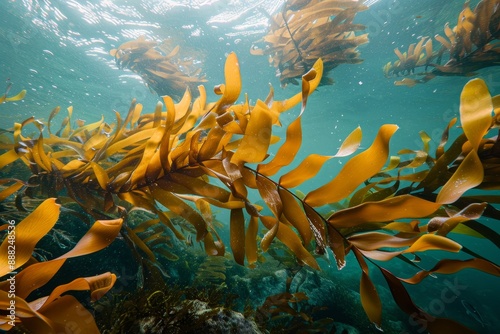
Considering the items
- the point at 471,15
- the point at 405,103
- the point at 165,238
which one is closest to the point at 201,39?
the point at 471,15

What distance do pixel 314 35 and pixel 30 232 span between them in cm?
445

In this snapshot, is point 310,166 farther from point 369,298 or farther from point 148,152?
point 148,152

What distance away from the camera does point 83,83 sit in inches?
591

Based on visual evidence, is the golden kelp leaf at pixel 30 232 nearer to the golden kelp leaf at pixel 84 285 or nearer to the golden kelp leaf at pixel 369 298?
the golden kelp leaf at pixel 84 285

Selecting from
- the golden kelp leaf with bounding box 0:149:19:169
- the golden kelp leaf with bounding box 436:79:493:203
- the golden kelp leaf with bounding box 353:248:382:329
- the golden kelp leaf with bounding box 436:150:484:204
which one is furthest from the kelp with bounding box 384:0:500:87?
the golden kelp leaf with bounding box 0:149:19:169

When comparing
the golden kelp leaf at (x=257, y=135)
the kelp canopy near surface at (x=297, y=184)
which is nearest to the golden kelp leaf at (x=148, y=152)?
the kelp canopy near surface at (x=297, y=184)

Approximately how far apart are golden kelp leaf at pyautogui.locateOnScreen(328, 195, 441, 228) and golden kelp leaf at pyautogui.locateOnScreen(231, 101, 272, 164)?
46 centimetres

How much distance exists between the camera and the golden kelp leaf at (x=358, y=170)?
0.94 metres

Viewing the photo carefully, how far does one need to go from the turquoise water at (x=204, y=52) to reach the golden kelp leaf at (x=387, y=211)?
4805 mm

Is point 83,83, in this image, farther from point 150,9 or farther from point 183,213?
point 183,213

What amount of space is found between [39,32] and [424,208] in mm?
15900

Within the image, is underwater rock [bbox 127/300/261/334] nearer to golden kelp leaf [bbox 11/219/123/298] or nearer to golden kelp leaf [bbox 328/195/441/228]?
golden kelp leaf [bbox 11/219/123/298]

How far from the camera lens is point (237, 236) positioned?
115 centimetres

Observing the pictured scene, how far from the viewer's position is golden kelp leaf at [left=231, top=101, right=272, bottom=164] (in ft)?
3.14
